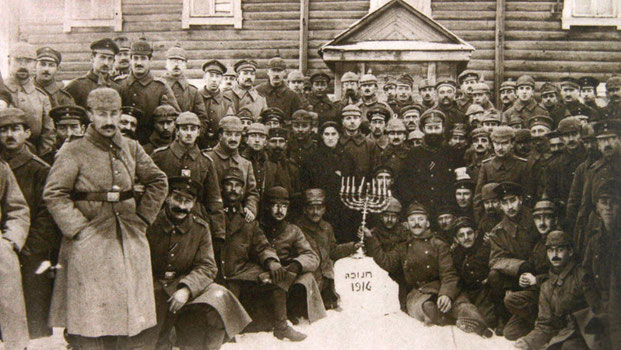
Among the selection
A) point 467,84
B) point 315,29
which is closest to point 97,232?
point 467,84

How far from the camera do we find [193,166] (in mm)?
3051

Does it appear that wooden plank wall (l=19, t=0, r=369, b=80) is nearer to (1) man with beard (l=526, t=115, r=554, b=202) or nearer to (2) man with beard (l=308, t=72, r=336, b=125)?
(2) man with beard (l=308, t=72, r=336, b=125)

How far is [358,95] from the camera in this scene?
4.29m

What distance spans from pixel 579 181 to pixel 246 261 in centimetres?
182

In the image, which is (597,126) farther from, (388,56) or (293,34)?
(293,34)

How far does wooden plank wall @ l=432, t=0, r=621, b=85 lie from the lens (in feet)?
15.1

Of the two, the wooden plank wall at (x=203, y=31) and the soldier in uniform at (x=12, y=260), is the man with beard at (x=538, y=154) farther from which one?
the soldier in uniform at (x=12, y=260)

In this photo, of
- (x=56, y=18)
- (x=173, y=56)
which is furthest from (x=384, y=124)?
(x=56, y=18)

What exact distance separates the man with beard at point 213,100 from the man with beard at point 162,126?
0.38 metres

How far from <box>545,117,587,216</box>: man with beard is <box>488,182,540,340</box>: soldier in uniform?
0.58 feet

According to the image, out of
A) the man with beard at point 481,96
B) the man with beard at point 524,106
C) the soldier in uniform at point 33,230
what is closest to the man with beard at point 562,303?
the man with beard at point 524,106

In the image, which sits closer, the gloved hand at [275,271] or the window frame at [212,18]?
the gloved hand at [275,271]

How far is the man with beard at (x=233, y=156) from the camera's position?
3.21 metres

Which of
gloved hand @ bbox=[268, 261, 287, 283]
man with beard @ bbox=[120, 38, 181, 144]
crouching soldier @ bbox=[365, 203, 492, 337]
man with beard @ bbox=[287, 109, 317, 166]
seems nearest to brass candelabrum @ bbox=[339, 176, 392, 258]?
crouching soldier @ bbox=[365, 203, 492, 337]
